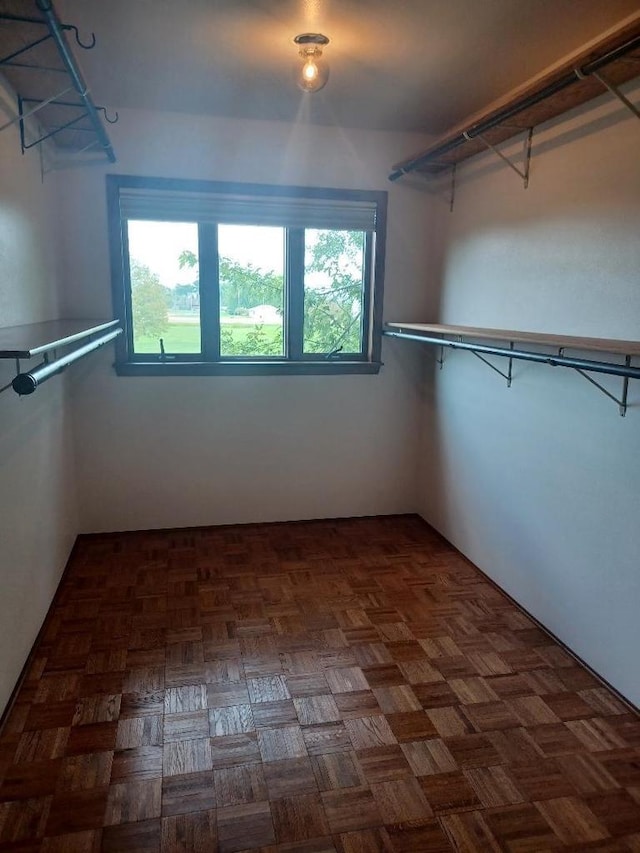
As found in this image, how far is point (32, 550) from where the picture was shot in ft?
8.04

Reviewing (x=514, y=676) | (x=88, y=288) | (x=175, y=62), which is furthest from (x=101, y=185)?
(x=514, y=676)

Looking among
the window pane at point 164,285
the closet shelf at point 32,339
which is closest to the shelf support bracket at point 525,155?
the window pane at point 164,285

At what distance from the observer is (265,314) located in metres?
3.68

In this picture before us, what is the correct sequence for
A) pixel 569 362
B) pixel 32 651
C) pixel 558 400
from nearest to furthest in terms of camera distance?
pixel 569 362 → pixel 32 651 → pixel 558 400

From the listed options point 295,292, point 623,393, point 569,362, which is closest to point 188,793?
point 569,362

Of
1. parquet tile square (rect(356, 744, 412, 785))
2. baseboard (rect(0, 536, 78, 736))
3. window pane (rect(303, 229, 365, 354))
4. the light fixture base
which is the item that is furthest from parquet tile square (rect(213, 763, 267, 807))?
the light fixture base

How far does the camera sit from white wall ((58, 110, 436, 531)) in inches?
131

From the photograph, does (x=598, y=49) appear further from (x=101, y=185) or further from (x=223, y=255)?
(x=101, y=185)

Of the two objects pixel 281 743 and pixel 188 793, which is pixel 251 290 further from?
pixel 188 793

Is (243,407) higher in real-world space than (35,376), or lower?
lower

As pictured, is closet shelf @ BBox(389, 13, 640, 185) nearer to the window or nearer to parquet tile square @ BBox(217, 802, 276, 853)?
the window

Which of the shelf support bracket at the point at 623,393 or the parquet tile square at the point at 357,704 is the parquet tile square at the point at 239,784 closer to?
the parquet tile square at the point at 357,704

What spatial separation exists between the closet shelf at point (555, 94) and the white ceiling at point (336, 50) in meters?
0.14

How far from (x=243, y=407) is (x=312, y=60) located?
6.41ft
